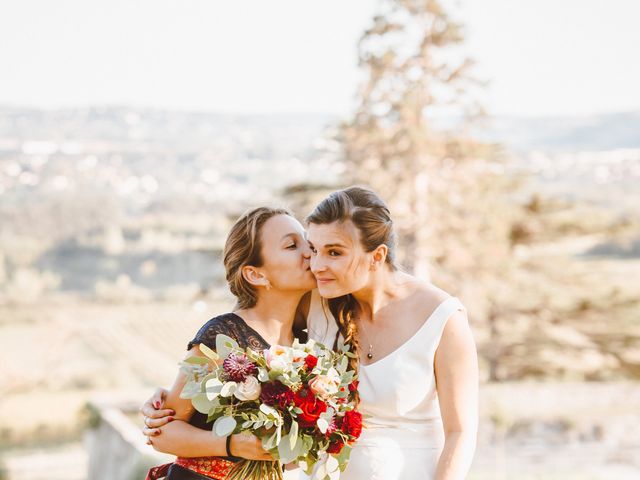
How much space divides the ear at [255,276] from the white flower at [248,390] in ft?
1.44

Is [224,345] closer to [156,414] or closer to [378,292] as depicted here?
[156,414]

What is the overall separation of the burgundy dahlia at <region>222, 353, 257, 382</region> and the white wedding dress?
40cm

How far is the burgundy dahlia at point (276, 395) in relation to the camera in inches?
94.4

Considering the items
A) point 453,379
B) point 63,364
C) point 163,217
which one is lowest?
point 63,364

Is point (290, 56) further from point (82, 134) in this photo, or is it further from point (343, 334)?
point (343, 334)

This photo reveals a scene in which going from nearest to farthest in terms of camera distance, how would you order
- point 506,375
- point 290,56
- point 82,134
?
point 506,375
point 82,134
point 290,56

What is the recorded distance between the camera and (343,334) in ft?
9.09

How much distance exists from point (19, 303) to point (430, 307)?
32.0m

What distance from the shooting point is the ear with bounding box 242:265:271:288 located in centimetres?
278

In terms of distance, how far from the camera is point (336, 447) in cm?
247

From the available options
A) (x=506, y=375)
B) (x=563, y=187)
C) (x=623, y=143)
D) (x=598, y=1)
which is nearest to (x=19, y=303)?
(x=506, y=375)

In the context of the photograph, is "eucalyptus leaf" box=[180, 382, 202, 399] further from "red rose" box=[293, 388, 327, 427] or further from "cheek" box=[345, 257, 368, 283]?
"cheek" box=[345, 257, 368, 283]

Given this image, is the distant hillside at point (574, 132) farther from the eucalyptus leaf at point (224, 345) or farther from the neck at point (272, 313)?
the eucalyptus leaf at point (224, 345)

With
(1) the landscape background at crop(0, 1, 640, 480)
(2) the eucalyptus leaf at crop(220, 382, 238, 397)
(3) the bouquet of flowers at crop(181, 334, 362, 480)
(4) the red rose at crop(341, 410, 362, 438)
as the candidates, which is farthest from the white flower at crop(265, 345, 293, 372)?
(1) the landscape background at crop(0, 1, 640, 480)
